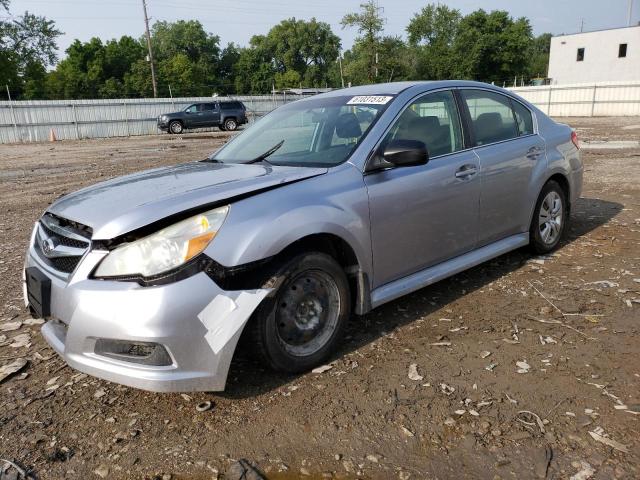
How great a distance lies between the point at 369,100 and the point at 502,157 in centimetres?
128

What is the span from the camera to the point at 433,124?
161 inches

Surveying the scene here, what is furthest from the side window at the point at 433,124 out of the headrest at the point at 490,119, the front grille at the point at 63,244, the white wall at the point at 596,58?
the white wall at the point at 596,58

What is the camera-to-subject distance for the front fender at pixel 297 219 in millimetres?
2807

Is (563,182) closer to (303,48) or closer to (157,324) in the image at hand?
(157,324)

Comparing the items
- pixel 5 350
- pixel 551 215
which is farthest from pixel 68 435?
pixel 551 215

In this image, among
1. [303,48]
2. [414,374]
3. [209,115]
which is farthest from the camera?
[303,48]

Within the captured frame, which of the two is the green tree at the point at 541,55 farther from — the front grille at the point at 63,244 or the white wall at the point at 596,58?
the front grille at the point at 63,244

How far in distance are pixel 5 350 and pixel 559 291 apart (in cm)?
416

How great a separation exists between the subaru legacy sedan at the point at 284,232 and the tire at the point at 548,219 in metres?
0.19

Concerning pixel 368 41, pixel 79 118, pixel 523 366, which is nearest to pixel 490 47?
pixel 368 41

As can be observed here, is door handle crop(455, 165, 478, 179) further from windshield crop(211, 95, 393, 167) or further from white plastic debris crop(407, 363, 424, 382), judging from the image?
white plastic debris crop(407, 363, 424, 382)

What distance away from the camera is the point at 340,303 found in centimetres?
333

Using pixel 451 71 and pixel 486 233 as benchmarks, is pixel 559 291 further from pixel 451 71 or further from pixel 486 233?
pixel 451 71

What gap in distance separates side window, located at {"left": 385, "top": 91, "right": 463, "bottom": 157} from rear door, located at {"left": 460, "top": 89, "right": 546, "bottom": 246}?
0.19m
